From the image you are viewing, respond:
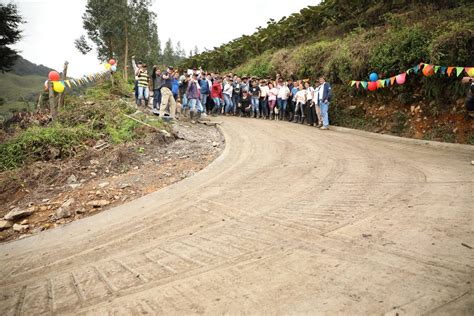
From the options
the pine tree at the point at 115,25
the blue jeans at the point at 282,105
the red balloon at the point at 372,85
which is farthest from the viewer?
the pine tree at the point at 115,25

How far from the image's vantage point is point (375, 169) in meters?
Answer: 6.24

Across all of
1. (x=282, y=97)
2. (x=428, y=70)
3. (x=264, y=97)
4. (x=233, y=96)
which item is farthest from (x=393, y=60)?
(x=233, y=96)

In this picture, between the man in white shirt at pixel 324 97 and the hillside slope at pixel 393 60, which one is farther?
the man in white shirt at pixel 324 97

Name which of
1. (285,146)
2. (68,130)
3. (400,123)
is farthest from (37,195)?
(400,123)

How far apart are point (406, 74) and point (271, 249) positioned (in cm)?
926

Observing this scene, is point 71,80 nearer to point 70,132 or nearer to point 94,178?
point 70,132

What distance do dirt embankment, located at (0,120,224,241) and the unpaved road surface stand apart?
2.12ft

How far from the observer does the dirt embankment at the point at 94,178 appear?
5.81m

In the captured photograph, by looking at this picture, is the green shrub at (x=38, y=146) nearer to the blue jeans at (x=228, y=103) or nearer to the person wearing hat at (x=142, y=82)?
the person wearing hat at (x=142, y=82)

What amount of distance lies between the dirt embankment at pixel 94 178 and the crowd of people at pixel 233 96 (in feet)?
9.32

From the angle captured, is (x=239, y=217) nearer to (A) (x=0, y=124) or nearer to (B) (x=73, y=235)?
(B) (x=73, y=235)

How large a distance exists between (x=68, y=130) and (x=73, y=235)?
5.00 metres

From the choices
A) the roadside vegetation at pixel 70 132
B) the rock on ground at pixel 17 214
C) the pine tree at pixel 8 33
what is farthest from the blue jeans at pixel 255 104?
the pine tree at pixel 8 33

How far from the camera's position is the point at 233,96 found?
16172 mm
